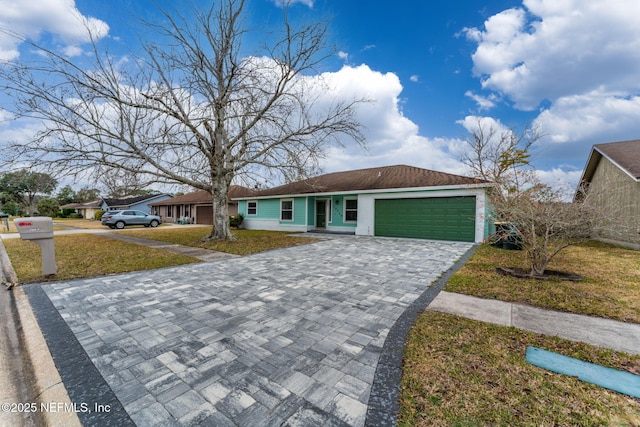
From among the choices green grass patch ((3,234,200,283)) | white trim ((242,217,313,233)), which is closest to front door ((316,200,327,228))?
white trim ((242,217,313,233))

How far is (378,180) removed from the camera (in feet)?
47.2

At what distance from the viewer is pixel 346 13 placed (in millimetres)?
9648

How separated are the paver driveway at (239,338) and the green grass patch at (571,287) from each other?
0.94 meters

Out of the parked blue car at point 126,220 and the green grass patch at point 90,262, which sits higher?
the parked blue car at point 126,220

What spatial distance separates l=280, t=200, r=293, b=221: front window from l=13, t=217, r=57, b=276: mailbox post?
39.9ft

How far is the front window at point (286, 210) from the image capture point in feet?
56.0

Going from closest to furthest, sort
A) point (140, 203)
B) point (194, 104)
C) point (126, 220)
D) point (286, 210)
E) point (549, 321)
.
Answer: point (549, 321)
point (194, 104)
point (286, 210)
point (126, 220)
point (140, 203)

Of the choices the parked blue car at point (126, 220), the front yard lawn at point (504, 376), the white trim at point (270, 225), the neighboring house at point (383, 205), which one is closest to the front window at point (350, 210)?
the neighboring house at point (383, 205)

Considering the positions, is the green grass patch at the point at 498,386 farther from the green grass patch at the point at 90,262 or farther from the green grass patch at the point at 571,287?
the green grass patch at the point at 90,262

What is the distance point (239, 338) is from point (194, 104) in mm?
10263

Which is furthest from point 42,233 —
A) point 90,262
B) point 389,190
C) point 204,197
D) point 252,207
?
point 204,197

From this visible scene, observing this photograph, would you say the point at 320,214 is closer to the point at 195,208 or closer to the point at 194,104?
the point at 194,104

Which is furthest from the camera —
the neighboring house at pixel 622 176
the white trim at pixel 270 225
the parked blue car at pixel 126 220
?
the parked blue car at pixel 126 220

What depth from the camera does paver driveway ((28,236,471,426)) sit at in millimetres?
1968
